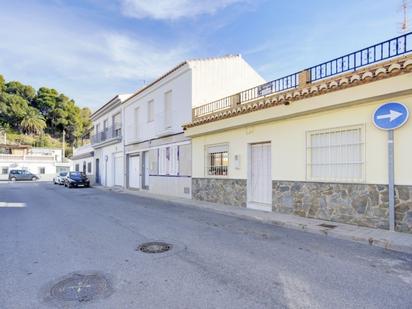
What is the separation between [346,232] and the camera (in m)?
6.49

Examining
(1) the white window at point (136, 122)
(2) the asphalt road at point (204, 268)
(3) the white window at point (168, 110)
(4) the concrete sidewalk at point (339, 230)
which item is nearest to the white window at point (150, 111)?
(1) the white window at point (136, 122)

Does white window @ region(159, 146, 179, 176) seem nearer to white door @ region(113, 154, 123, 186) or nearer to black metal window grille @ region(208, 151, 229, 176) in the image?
black metal window grille @ region(208, 151, 229, 176)

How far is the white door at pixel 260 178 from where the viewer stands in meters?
10.0

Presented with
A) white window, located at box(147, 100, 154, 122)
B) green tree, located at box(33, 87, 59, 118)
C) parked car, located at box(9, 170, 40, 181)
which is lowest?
parked car, located at box(9, 170, 40, 181)

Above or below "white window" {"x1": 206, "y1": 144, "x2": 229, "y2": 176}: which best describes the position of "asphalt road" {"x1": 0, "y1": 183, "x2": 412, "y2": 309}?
below

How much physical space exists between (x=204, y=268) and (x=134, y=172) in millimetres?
17020

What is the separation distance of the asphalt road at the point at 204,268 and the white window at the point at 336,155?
201cm

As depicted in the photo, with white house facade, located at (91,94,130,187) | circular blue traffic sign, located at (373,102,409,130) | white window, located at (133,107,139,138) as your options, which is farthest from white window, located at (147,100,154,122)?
circular blue traffic sign, located at (373,102,409,130)

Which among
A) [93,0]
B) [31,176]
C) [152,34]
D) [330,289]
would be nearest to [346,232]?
[330,289]

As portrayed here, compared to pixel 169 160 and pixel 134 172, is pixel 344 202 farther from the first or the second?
pixel 134 172

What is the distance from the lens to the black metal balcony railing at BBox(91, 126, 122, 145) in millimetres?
23011

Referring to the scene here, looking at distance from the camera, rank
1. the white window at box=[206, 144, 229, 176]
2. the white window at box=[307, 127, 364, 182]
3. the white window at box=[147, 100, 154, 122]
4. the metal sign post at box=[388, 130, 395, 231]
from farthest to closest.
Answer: the white window at box=[147, 100, 154, 122]
the white window at box=[206, 144, 229, 176]
the white window at box=[307, 127, 364, 182]
the metal sign post at box=[388, 130, 395, 231]

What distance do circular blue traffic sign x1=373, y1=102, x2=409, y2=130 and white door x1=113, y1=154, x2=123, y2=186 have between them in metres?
18.9

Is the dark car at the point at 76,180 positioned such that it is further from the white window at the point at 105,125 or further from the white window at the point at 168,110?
the white window at the point at 168,110
